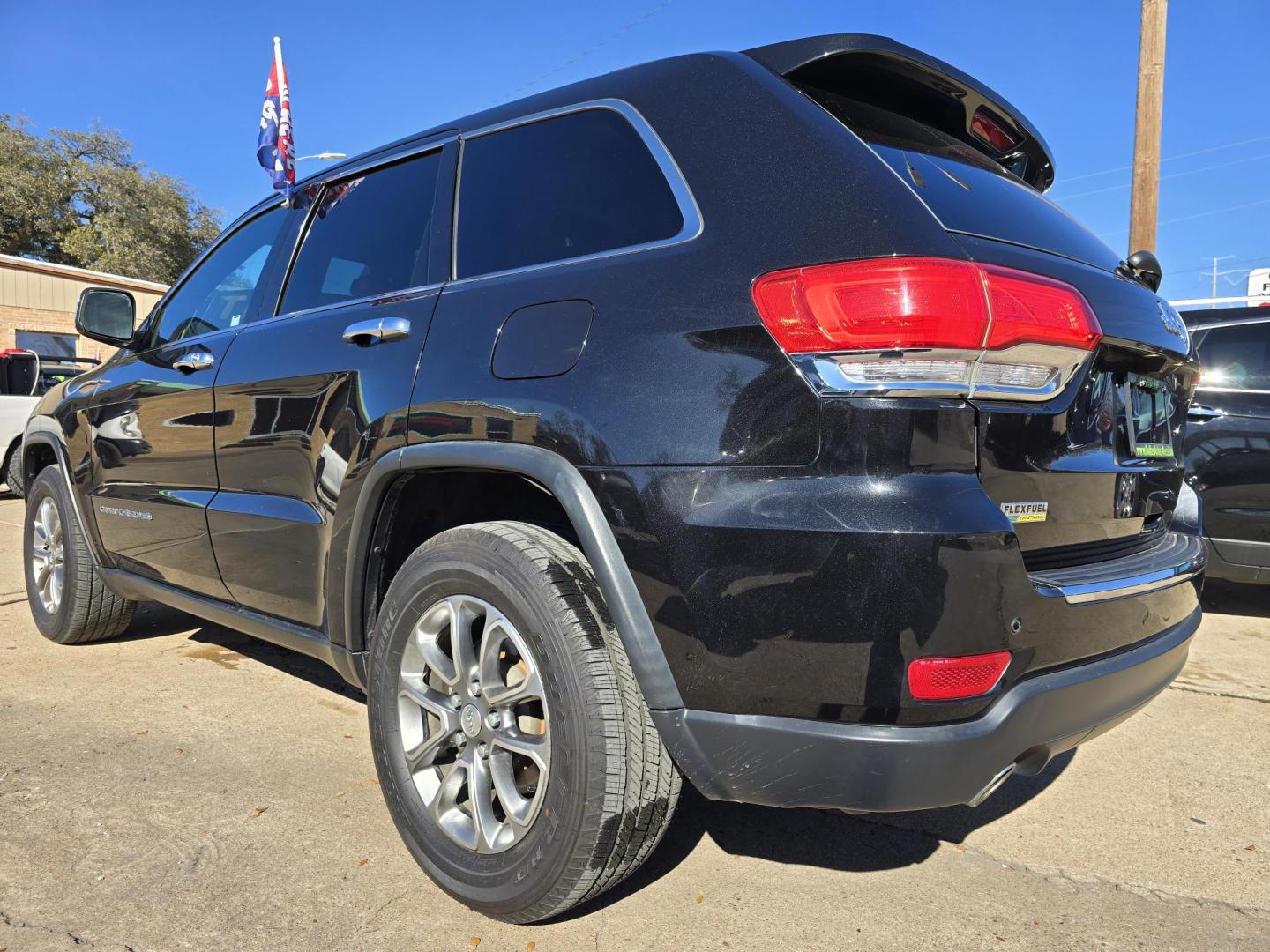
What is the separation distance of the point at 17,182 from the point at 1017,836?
38.3 metres

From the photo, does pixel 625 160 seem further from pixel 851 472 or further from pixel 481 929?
pixel 481 929

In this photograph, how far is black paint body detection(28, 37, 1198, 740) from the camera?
1.60 metres

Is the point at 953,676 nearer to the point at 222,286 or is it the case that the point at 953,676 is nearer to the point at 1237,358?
the point at 222,286

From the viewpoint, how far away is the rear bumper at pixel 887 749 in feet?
5.36

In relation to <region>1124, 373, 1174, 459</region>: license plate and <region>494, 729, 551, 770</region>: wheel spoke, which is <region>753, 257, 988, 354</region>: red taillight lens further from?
<region>494, 729, 551, 770</region>: wheel spoke

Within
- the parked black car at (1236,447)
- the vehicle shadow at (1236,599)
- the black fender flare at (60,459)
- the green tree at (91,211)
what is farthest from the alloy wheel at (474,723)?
the green tree at (91,211)

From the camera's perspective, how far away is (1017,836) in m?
2.59

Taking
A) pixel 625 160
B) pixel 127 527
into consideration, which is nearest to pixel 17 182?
pixel 127 527

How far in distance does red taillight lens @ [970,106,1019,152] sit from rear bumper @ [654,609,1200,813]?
1454 millimetres

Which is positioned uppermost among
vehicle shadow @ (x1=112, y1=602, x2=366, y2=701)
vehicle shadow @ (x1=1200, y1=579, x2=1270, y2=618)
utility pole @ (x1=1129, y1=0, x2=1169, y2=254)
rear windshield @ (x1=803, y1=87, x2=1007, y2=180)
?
utility pole @ (x1=1129, y1=0, x2=1169, y2=254)

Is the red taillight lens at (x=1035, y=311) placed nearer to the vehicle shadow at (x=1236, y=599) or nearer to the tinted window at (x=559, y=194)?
the tinted window at (x=559, y=194)

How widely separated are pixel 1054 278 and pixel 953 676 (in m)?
0.80

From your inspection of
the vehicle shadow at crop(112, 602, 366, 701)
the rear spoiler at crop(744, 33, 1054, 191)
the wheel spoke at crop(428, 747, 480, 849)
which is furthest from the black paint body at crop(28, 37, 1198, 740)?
the vehicle shadow at crop(112, 602, 366, 701)

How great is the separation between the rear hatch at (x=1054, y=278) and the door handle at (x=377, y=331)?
3.51 ft
